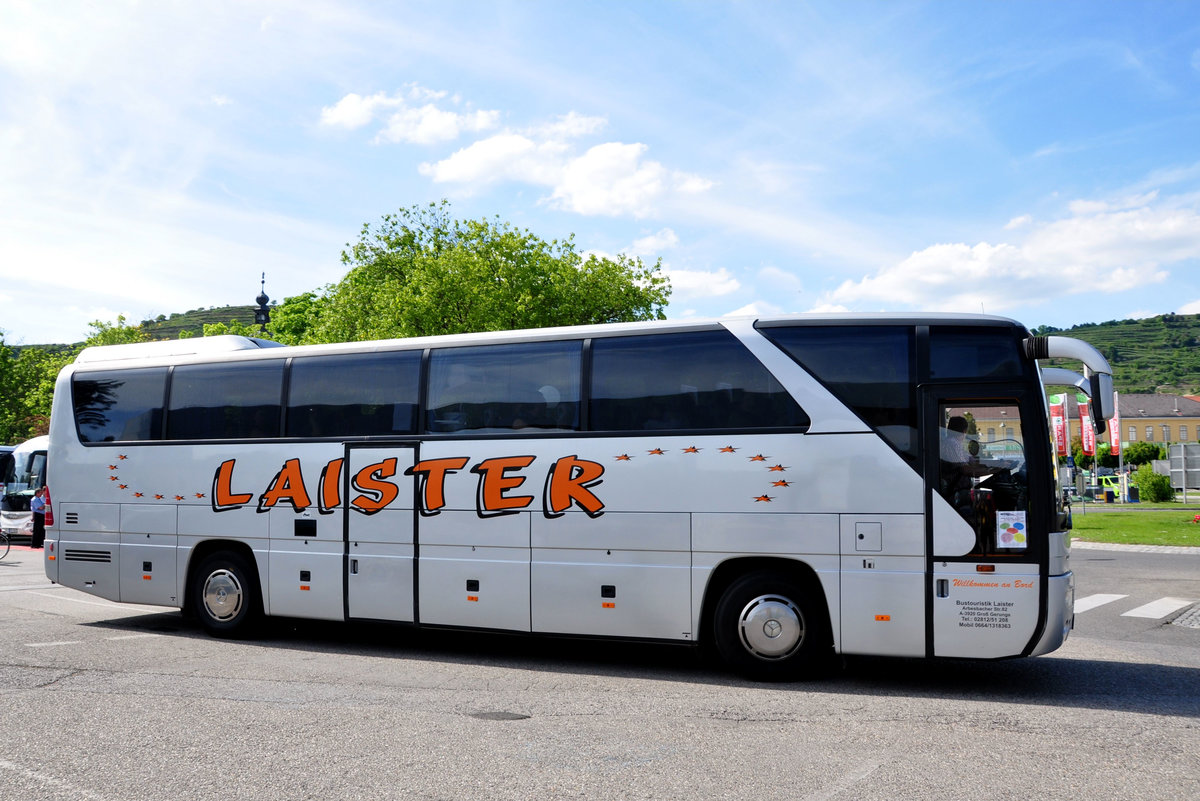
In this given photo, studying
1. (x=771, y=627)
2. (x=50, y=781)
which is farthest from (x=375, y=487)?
(x=50, y=781)

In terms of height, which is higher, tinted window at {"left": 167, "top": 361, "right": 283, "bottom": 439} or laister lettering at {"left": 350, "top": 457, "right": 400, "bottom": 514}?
tinted window at {"left": 167, "top": 361, "right": 283, "bottom": 439}

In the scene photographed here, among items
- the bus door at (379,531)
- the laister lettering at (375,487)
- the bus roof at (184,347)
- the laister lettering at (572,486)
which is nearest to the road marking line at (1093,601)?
the laister lettering at (572,486)

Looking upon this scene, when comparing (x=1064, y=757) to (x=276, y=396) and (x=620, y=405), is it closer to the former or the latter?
(x=620, y=405)

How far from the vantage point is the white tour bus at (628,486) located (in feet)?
26.1

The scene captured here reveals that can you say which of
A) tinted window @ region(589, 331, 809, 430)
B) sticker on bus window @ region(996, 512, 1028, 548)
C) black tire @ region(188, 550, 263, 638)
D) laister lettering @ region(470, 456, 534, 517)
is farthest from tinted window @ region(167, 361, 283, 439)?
sticker on bus window @ region(996, 512, 1028, 548)

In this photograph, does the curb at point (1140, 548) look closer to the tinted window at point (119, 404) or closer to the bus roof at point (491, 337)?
the bus roof at point (491, 337)

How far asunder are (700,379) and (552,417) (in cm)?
150

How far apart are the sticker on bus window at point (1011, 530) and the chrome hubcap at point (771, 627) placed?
173 cm

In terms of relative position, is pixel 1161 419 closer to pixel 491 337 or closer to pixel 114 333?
pixel 114 333

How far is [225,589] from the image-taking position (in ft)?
36.2

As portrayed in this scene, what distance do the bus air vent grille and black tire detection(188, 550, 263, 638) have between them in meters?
1.42

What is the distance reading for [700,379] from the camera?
874 cm

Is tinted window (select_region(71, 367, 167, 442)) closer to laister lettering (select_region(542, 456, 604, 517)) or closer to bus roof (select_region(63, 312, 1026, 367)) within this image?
bus roof (select_region(63, 312, 1026, 367))

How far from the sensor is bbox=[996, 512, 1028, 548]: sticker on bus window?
779cm
